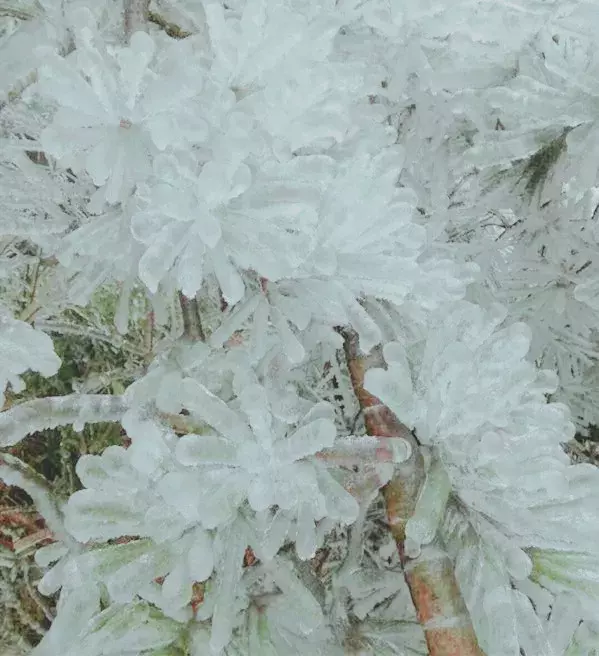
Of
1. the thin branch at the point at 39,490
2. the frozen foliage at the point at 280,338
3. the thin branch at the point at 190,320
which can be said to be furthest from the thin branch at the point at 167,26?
the thin branch at the point at 39,490

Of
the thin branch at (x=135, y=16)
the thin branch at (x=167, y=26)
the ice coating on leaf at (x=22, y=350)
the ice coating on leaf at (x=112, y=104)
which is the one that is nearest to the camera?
the ice coating on leaf at (x=112, y=104)

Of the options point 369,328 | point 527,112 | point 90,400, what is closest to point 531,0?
point 527,112

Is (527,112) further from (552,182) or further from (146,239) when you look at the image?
(146,239)

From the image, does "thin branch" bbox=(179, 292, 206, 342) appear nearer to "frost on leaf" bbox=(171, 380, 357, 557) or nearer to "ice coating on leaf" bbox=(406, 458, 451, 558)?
"frost on leaf" bbox=(171, 380, 357, 557)

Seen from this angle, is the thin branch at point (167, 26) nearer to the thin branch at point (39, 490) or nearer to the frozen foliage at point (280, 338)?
the frozen foliage at point (280, 338)

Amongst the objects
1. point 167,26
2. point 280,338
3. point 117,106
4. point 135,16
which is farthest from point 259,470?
point 167,26

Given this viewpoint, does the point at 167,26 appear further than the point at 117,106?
Yes

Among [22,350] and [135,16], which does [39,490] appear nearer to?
[22,350]

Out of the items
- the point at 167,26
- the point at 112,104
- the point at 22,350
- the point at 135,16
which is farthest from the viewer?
the point at 167,26
